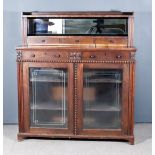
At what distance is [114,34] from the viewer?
11.3 ft

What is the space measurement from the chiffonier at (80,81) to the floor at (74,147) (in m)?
0.07

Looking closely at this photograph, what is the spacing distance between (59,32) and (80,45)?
11.3 inches

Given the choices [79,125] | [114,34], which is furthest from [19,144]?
[114,34]

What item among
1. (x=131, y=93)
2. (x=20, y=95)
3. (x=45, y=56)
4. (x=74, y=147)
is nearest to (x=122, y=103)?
(x=131, y=93)

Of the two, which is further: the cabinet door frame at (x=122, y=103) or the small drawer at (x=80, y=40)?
the small drawer at (x=80, y=40)

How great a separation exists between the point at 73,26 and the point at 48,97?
81 centimetres

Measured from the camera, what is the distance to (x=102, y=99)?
3346 millimetres

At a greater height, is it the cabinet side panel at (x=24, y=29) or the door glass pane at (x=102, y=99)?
the cabinet side panel at (x=24, y=29)

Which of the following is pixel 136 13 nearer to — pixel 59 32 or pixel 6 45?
pixel 59 32

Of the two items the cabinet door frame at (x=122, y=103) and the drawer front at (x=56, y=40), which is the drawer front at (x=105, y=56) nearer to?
the cabinet door frame at (x=122, y=103)

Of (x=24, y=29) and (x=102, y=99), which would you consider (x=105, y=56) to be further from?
(x=24, y=29)

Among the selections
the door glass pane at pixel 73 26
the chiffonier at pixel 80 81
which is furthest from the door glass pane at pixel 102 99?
the door glass pane at pixel 73 26

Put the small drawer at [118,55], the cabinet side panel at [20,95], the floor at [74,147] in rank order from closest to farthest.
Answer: the floor at [74,147]
the small drawer at [118,55]
the cabinet side panel at [20,95]

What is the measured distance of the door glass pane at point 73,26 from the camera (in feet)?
11.3
